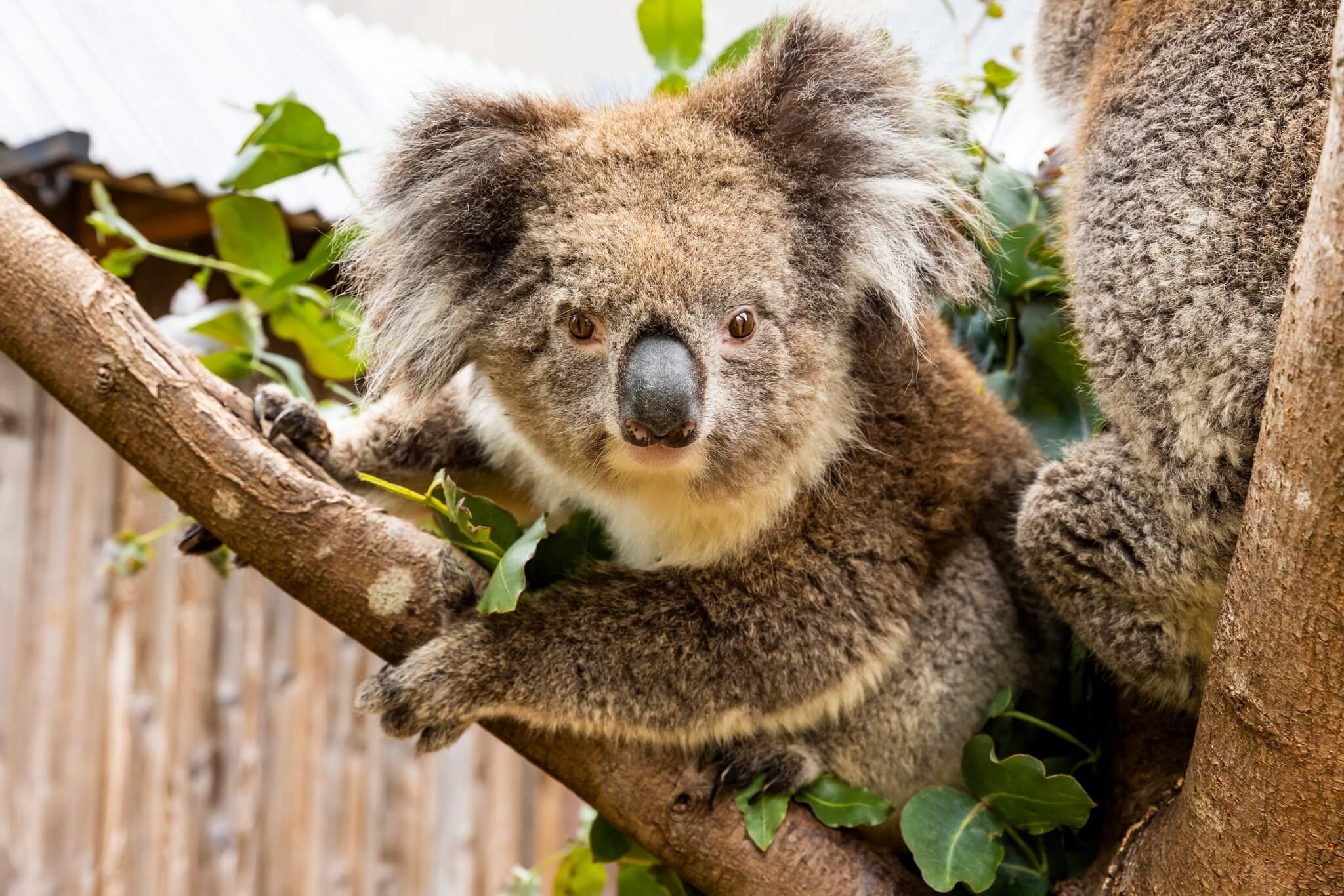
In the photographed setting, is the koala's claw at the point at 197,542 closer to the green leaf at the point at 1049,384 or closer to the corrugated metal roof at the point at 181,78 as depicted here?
the corrugated metal roof at the point at 181,78

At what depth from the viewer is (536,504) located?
242cm

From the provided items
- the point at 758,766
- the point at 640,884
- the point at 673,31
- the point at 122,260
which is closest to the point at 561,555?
the point at 758,766

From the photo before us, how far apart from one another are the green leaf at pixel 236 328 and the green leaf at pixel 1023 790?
5.69ft

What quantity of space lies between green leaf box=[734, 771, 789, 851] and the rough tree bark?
0.06ft

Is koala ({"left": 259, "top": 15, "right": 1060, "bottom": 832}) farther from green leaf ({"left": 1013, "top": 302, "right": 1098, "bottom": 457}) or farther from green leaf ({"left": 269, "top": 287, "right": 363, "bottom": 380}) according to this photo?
green leaf ({"left": 269, "top": 287, "right": 363, "bottom": 380})

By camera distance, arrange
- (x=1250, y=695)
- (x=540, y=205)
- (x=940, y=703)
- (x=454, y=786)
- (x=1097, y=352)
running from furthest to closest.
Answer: (x=454, y=786)
(x=940, y=703)
(x=540, y=205)
(x=1097, y=352)
(x=1250, y=695)

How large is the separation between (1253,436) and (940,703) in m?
0.82

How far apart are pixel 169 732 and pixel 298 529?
2750mm

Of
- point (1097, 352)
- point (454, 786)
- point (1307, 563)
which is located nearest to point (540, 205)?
point (1097, 352)

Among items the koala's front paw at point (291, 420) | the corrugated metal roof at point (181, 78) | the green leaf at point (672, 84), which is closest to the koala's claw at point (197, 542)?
the koala's front paw at point (291, 420)

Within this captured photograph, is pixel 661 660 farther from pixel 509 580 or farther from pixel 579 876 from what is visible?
pixel 579 876

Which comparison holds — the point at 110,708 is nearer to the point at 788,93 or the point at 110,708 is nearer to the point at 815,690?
the point at 815,690

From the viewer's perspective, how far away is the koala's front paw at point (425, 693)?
191 centimetres

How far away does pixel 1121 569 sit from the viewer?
5.93 ft
